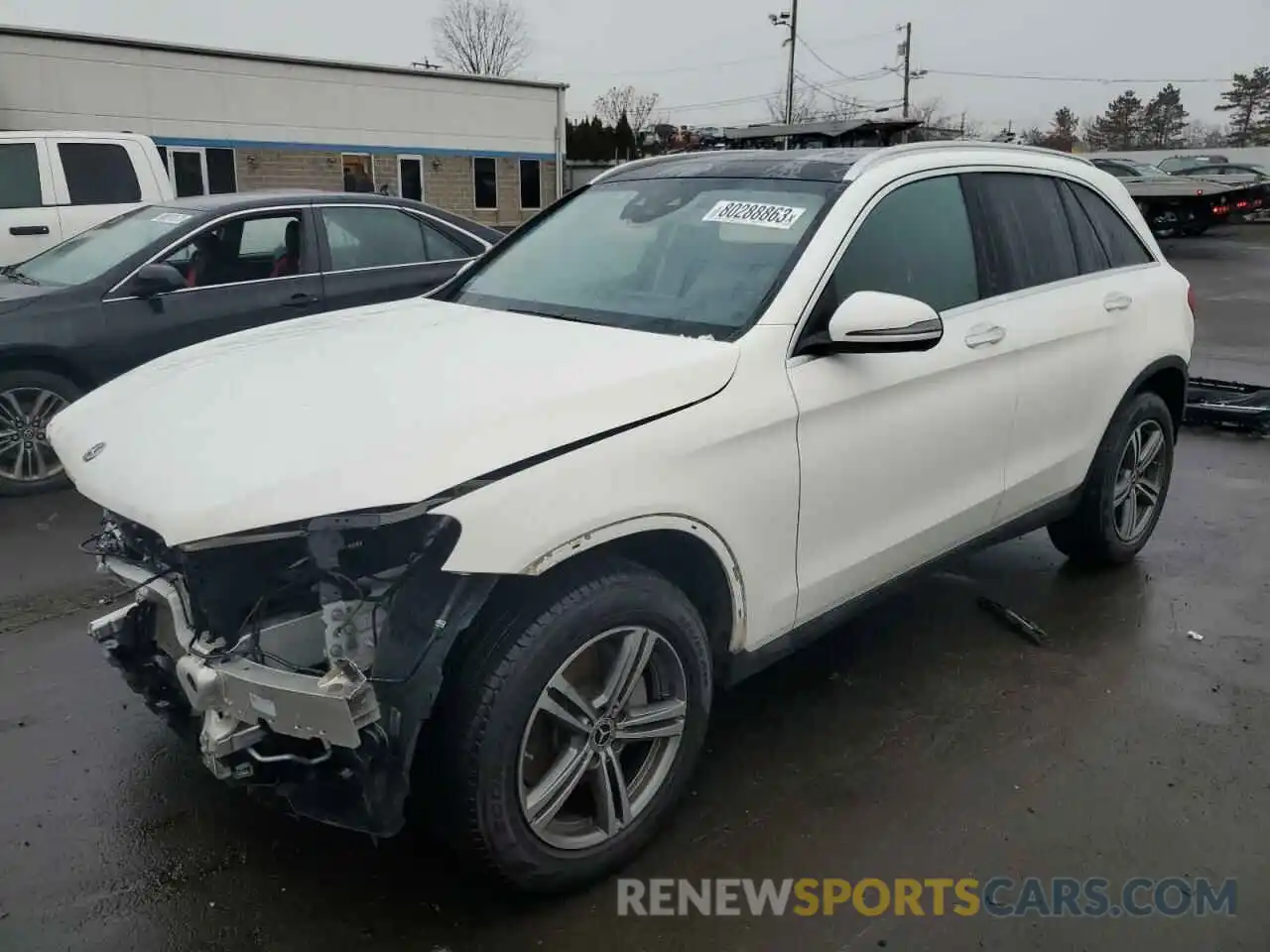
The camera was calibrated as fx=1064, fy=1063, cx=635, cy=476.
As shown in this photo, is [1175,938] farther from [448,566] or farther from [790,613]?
[448,566]

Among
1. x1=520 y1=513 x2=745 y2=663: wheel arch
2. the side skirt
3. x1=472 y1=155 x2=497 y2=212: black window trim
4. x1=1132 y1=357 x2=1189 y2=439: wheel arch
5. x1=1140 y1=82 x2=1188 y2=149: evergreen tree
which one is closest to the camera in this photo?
x1=520 y1=513 x2=745 y2=663: wheel arch

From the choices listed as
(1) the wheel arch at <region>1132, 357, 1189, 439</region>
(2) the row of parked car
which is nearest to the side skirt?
(1) the wheel arch at <region>1132, 357, 1189, 439</region>

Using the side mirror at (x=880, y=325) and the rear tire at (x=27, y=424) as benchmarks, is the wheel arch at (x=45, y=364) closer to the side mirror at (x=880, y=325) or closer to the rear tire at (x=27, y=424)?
the rear tire at (x=27, y=424)

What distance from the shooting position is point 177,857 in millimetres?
2838

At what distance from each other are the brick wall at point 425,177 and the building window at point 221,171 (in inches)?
6.4

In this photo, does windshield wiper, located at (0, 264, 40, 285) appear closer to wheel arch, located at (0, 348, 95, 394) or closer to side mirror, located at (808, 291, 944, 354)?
wheel arch, located at (0, 348, 95, 394)

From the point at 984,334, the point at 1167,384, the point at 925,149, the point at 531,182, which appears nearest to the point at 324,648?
the point at 984,334

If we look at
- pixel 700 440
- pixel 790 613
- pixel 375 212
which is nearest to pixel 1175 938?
pixel 790 613

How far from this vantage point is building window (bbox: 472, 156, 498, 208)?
104ft

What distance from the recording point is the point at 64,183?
9.09 meters

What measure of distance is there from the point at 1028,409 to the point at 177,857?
314 centimetres

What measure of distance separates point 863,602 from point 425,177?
2912cm

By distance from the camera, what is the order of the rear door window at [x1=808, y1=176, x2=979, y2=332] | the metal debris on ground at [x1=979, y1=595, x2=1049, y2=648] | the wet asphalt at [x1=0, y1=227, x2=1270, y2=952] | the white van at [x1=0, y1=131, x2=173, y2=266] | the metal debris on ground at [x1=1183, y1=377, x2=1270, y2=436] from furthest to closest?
the white van at [x1=0, y1=131, x2=173, y2=266], the metal debris on ground at [x1=1183, y1=377, x2=1270, y2=436], the metal debris on ground at [x1=979, y1=595, x2=1049, y2=648], the rear door window at [x1=808, y1=176, x2=979, y2=332], the wet asphalt at [x1=0, y1=227, x2=1270, y2=952]

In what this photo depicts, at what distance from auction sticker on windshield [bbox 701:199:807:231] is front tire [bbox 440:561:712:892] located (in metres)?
1.26
